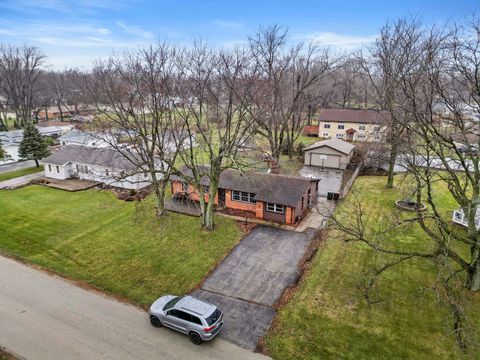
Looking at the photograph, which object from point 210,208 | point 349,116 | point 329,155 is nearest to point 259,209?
point 210,208

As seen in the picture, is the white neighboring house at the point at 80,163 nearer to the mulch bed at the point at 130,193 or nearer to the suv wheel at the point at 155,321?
the mulch bed at the point at 130,193

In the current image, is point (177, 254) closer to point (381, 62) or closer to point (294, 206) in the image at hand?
point (294, 206)

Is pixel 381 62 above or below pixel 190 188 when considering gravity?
above

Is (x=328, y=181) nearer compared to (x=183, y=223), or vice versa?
(x=183, y=223)

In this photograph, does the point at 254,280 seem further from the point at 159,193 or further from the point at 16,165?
the point at 16,165

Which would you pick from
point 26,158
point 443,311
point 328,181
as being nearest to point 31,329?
point 443,311

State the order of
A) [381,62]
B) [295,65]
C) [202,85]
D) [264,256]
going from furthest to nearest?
[295,65] → [381,62] → [202,85] → [264,256]
